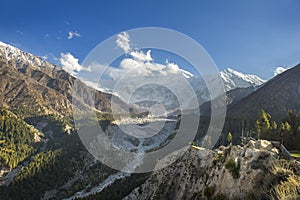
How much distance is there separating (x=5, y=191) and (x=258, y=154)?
468 feet

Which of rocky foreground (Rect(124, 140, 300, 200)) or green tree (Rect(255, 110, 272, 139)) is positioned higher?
green tree (Rect(255, 110, 272, 139))

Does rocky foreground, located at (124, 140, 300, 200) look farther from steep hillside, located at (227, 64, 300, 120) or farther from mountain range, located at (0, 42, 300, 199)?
steep hillside, located at (227, 64, 300, 120)

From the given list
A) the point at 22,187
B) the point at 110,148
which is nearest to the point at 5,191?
the point at 22,187

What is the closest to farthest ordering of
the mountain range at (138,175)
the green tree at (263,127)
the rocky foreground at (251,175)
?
the rocky foreground at (251,175), the mountain range at (138,175), the green tree at (263,127)

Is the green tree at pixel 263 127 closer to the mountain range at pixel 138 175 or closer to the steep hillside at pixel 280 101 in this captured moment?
the mountain range at pixel 138 175

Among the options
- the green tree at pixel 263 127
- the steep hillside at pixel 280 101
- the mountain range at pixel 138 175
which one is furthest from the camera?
the steep hillside at pixel 280 101

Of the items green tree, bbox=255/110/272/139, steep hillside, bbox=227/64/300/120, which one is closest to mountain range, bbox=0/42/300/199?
steep hillside, bbox=227/64/300/120

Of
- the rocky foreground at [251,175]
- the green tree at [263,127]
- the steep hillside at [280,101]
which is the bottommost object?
the rocky foreground at [251,175]

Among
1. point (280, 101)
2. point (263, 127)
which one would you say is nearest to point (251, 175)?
point (263, 127)

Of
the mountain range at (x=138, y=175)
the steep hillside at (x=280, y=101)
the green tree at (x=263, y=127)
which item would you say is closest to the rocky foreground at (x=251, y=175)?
the mountain range at (x=138, y=175)

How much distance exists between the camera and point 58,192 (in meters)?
136

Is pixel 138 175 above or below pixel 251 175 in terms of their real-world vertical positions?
below

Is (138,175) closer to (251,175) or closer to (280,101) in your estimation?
(251,175)

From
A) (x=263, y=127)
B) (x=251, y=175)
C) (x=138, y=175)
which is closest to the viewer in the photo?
(x=251, y=175)
